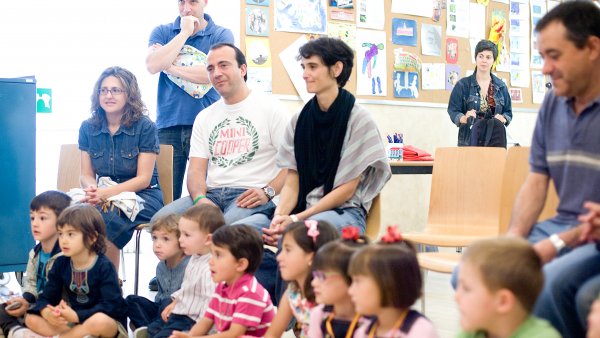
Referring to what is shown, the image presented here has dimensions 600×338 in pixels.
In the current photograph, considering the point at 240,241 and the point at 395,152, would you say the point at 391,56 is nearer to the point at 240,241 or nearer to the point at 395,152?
the point at 395,152

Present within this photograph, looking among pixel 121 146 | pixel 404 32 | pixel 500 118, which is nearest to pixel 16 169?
pixel 121 146

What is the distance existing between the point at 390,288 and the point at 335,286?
0.29m

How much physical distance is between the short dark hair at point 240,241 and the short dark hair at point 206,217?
0.27m

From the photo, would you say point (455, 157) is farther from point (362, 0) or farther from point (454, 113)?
point (362, 0)

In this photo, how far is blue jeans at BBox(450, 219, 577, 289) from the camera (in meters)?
2.02

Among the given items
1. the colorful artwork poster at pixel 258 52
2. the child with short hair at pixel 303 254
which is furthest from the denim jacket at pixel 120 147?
the colorful artwork poster at pixel 258 52

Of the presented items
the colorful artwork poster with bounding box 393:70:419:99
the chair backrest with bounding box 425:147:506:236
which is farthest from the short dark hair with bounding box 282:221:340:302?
the colorful artwork poster with bounding box 393:70:419:99

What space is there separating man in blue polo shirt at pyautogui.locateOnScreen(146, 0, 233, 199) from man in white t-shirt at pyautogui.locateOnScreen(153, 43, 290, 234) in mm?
659

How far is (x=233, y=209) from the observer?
321 cm

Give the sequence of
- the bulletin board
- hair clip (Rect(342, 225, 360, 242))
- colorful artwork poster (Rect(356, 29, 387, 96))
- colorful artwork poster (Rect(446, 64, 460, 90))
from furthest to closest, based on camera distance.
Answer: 1. colorful artwork poster (Rect(446, 64, 460, 90))
2. colorful artwork poster (Rect(356, 29, 387, 96))
3. the bulletin board
4. hair clip (Rect(342, 225, 360, 242))

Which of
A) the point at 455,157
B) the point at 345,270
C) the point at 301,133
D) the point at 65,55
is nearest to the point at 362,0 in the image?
the point at 65,55

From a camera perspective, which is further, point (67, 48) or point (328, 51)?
point (67, 48)

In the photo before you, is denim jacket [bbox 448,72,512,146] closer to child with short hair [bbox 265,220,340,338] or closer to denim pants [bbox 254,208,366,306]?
denim pants [bbox 254,208,366,306]

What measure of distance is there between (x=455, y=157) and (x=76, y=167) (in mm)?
1986
